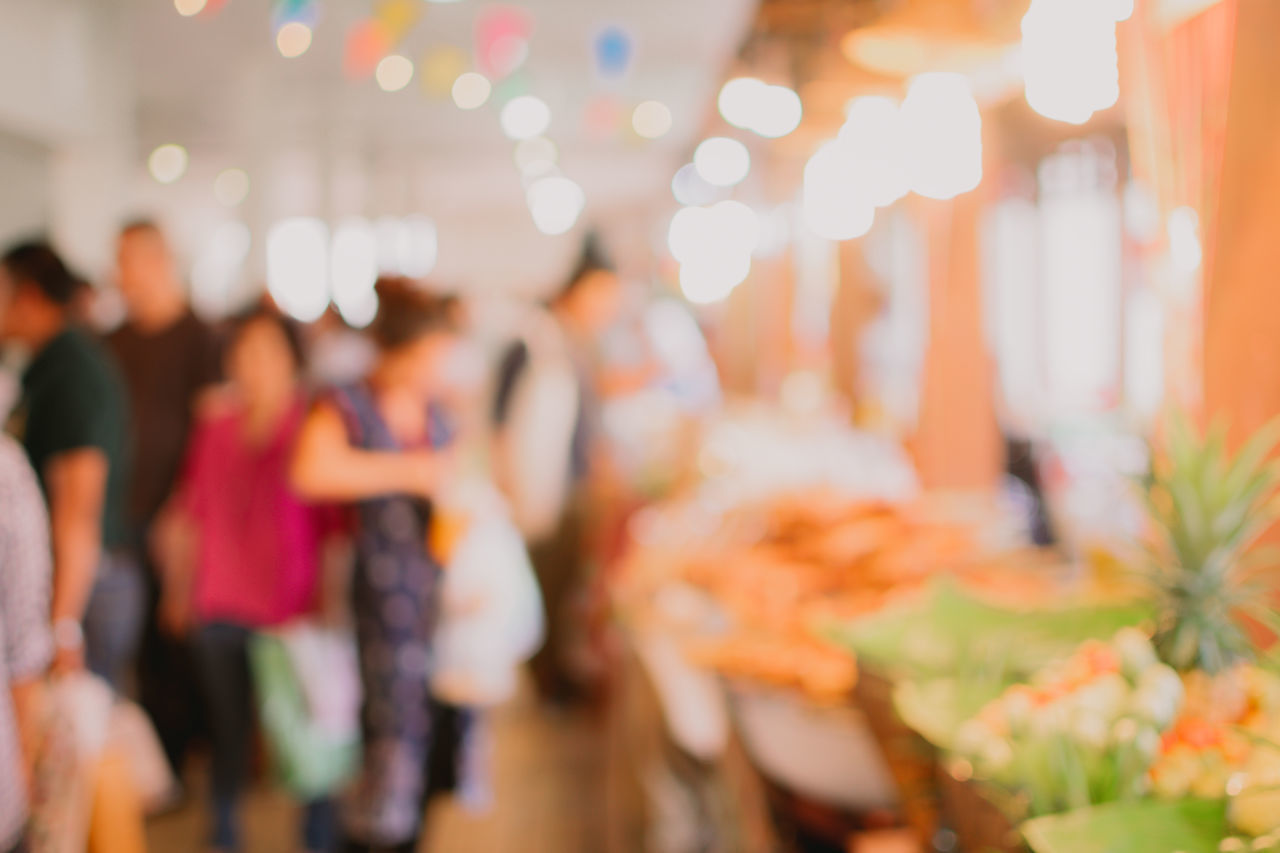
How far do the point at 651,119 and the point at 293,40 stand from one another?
20.2ft

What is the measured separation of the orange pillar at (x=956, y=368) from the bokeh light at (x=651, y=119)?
29.1 ft

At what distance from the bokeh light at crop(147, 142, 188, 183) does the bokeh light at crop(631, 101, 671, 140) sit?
190 inches

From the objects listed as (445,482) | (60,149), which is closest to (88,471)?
(445,482)

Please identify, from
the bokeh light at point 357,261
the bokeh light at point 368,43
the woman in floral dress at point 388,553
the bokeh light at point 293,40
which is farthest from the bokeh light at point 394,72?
the woman in floral dress at point 388,553

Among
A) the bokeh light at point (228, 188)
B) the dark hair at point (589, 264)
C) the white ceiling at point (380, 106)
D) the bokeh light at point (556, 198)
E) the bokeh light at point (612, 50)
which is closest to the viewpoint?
the dark hair at point (589, 264)

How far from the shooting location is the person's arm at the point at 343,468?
311cm

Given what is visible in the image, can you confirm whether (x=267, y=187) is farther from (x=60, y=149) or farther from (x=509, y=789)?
(x=509, y=789)

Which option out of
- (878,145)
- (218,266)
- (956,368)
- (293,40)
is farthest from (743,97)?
(218,266)

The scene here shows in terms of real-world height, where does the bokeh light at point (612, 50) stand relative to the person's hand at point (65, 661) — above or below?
above

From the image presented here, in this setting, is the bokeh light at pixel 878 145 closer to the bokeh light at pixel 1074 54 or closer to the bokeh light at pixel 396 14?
the bokeh light at pixel 1074 54

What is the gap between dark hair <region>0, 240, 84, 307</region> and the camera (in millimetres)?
2461

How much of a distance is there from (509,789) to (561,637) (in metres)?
1.39

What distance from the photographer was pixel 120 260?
12.9 feet

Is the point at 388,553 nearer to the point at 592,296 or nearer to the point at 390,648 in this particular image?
the point at 390,648
